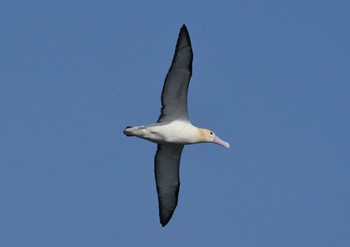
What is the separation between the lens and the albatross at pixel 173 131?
104ft

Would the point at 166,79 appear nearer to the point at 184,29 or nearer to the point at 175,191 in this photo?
the point at 184,29

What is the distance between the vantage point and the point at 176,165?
3428 centimetres

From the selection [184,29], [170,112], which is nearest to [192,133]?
[170,112]

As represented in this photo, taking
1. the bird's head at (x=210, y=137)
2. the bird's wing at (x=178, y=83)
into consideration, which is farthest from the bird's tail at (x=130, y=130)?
the bird's head at (x=210, y=137)

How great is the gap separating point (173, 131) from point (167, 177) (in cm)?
243

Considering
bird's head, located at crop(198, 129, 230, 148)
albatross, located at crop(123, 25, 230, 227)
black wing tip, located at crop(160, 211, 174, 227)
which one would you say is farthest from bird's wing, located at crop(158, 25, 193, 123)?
black wing tip, located at crop(160, 211, 174, 227)

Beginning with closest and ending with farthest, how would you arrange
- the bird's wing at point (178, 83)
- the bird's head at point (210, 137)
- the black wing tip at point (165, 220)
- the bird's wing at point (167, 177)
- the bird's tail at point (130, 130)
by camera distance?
the bird's wing at point (178, 83)
the bird's tail at point (130, 130)
the bird's head at point (210, 137)
the bird's wing at point (167, 177)
the black wing tip at point (165, 220)

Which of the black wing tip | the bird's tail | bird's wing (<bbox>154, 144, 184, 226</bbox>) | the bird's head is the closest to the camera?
the bird's tail

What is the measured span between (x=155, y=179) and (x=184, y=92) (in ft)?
11.5

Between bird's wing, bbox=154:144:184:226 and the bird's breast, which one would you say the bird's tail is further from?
bird's wing, bbox=154:144:184:226

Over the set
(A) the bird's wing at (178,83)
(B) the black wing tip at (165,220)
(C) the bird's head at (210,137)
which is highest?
(A) the bird's wing at (178,83)

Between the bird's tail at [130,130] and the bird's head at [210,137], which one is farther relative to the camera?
the bird's head at [210,137]

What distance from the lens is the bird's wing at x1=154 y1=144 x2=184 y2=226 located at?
34.0 meters

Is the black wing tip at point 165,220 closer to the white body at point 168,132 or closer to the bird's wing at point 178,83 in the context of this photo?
the white body at point 168,132
